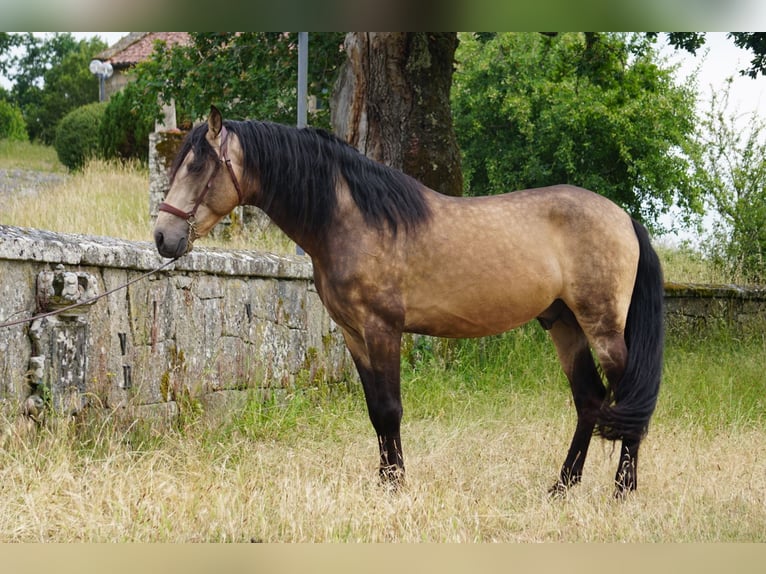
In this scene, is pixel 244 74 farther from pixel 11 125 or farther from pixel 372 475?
pixel 11 125

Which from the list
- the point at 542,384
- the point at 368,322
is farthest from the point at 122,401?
the point at 542,384

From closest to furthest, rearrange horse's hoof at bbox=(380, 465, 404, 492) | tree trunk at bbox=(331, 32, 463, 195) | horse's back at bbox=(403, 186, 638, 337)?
horse's hoof at bbox=(380, 465, 404, 492)
horse's back at bbox=(403, 186, 638, 337)
tree trunk at bbox=(331, 32, 463, 195)

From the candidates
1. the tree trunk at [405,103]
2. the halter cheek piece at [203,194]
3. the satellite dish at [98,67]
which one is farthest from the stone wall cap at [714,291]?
the satellite dish at [98,67]

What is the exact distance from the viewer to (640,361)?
466 centimetres

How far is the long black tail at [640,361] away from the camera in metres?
4.60

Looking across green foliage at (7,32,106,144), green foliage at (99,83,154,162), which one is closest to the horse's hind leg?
green foliage at (99,83,154,162)

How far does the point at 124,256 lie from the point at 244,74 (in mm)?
8044

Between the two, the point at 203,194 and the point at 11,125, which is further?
the point at 11,125

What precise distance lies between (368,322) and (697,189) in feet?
34.8

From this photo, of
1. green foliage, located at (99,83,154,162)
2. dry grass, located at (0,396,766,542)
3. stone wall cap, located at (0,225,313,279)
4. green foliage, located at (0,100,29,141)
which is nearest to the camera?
dry grass, located at (0,396,766,542)

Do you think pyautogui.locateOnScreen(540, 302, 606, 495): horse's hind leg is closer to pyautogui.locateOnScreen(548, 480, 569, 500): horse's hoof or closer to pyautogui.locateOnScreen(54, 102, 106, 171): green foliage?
pyautogui.locateOnScreen(548, 480, 569, 500): horse's hoof

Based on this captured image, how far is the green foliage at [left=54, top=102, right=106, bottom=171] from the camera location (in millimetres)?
21422

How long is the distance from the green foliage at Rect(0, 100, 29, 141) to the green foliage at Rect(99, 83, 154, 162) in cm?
787

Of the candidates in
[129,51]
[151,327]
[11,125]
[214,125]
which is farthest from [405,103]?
[129,51]
